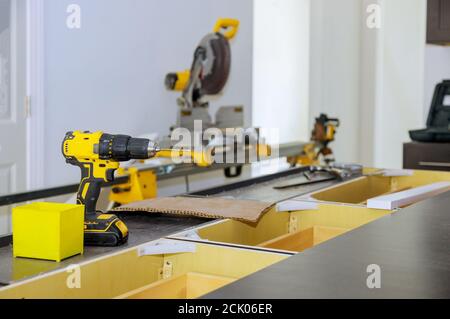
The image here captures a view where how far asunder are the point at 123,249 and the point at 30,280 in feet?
1.12

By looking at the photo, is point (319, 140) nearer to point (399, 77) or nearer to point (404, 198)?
point (399, 77)

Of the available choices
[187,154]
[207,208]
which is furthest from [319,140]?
[187,154]

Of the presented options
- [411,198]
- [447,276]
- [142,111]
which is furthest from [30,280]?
[142,111]

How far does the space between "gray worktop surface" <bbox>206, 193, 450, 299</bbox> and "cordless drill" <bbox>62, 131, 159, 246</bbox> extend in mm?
568

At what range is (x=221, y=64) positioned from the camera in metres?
4.70

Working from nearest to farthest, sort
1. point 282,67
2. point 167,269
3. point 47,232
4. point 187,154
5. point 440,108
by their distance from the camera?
point 47,232 → point 167,269 → point 187,154 → point 440,108 → point 282,67

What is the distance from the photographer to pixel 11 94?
3961mm

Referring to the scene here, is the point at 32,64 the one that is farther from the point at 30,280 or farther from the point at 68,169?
the point at 30,280

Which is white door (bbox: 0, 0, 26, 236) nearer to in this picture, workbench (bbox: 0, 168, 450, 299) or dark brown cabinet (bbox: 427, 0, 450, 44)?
workbench (bbox: 0, 168, 450, 299)

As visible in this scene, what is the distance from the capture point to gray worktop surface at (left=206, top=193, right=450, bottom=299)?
129cm

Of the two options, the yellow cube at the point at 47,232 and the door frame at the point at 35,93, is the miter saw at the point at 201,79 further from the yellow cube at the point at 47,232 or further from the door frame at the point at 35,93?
the yellow cube at the point at 47,232

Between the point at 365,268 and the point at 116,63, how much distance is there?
332 centimetres

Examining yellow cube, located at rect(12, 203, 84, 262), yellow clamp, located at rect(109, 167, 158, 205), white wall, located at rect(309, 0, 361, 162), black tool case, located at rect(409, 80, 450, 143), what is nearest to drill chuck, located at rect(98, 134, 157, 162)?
yellow cube, located at rect(12, 203, 84, 262)

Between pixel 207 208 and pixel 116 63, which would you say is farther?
pixel 116 63
